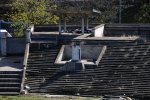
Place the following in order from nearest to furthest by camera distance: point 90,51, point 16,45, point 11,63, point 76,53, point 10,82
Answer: point 10,82 < point 76,53 < point 90,51 < point 11,63 < point 16,45

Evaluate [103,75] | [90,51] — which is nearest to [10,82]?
[103,75]

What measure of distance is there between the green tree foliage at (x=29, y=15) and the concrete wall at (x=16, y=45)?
10.6ft

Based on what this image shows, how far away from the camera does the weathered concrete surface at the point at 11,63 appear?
32406 mm

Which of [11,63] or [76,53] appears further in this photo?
[11,63]

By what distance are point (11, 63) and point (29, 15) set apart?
8463 mm

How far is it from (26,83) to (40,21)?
12907 millimetres

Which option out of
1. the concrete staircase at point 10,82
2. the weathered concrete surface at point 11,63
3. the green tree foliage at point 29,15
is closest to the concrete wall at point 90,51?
the weathered concrete surface at point 11,63

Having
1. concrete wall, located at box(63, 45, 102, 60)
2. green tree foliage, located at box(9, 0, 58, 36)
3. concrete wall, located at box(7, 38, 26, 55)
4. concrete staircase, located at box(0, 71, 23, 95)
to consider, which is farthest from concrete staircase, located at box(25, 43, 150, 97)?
green tree foliage, located at box(9, 0, 58, 36)

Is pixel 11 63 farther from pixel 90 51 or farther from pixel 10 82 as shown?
pixel 90 51

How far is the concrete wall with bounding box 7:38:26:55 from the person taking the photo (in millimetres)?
36812

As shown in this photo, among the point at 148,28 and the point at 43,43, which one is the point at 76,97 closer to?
the point at 43,43

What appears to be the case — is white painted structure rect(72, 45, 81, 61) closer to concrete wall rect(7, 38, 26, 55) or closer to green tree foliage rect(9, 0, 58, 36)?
concrete wall rect(7, 38, 26, 55)

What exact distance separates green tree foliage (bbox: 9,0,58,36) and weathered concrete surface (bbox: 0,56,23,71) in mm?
4343

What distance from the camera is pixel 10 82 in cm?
3056
